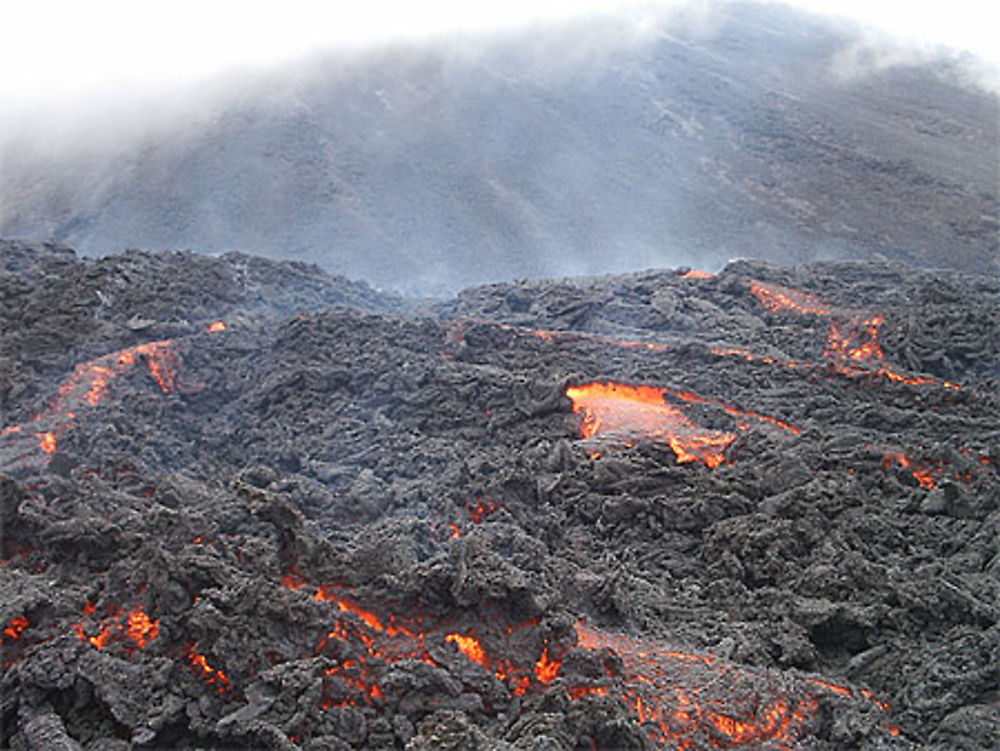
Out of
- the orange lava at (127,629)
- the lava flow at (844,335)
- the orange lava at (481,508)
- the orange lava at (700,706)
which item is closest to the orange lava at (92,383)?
the orange lava at (481,508)

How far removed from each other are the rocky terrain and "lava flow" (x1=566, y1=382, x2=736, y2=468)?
15.2 meters

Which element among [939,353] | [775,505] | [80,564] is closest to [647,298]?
[939,353]

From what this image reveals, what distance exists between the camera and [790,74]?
42.1 metres

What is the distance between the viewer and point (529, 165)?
35.8 m

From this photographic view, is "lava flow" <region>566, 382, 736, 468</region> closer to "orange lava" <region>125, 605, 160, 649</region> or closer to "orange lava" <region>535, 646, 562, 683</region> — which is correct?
"orange lava" <region>535, 646, 562, 683</region>

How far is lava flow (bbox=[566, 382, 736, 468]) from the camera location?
12.7 metres

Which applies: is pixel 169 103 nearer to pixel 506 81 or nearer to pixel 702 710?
pixel 506 81

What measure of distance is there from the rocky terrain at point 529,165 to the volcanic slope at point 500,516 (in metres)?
9.45

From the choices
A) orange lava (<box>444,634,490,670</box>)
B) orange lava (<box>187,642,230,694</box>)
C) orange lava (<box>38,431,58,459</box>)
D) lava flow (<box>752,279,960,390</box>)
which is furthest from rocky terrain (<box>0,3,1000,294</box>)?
orange lava (<box>187,642,230,694</box>)

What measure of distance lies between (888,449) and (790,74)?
114 ft

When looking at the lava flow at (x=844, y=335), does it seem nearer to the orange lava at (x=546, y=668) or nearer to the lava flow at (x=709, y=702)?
A: the lava flow at (x=709, y=702)

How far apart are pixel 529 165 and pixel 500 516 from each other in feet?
88.7

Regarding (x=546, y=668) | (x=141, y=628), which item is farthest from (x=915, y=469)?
(x=141, y=628)

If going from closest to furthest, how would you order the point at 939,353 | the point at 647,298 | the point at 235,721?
the point at 235,721 < the point at 939,353 < the point at 647,298
